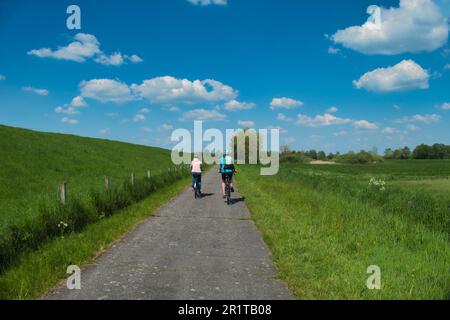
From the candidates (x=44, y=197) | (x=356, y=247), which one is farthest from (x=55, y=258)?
(x=356, y=247)

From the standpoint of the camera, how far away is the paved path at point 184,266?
5.21 meters

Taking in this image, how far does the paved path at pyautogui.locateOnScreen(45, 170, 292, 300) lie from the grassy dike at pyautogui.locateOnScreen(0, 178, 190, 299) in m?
0.28

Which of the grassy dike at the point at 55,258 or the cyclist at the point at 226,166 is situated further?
the cyclist at the point at 226,166

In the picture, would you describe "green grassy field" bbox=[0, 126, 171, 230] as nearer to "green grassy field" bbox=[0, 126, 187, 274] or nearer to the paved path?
"green grassy field" bbox=[0, 126, 187, 274]

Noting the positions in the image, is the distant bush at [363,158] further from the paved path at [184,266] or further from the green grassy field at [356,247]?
the paved path at [184,266]

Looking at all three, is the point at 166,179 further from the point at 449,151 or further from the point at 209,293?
the point at 449,151

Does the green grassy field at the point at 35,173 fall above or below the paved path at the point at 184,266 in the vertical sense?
above

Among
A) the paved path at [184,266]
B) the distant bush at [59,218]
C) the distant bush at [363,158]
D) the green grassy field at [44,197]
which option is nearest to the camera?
the paved path at [184,266]

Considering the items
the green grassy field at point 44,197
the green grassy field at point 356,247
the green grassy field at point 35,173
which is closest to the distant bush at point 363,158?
the green grassy field at point 35,173

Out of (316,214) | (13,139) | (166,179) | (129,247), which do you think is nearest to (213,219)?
(316,214)

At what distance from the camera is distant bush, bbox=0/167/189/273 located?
6.80 m

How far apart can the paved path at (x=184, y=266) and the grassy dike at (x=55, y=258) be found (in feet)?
0.93

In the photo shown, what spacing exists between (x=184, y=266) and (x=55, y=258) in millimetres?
2353

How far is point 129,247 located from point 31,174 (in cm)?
1664
